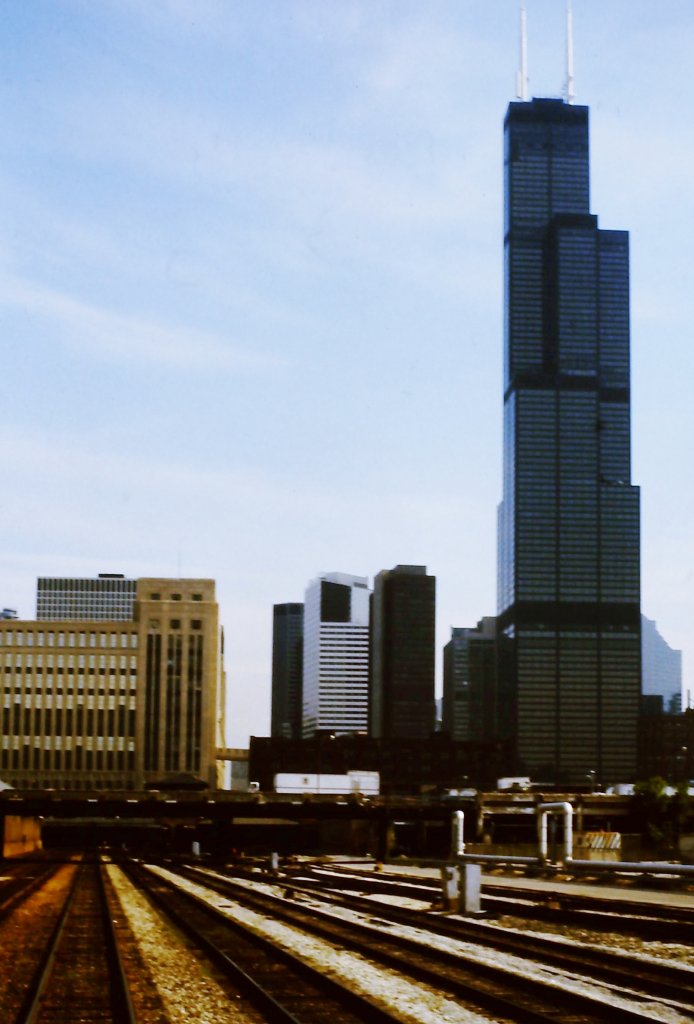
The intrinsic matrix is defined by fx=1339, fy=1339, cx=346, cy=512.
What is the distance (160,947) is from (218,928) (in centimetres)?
533

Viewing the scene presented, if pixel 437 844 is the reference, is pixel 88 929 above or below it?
above

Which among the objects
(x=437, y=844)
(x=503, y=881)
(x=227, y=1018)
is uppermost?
(x=227, y=1018)

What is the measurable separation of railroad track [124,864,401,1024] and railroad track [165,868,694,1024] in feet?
4.84

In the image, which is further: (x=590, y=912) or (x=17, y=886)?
(x=17, y=886)

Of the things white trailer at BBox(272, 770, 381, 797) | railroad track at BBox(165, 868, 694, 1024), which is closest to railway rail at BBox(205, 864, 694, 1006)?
railroad track at BBox(165, 868, 694, 1024)

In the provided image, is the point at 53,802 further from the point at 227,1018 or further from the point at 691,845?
the point at 227,1018

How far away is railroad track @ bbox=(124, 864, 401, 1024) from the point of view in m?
17.1

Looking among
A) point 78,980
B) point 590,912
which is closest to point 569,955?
point 78,980

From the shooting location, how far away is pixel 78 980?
852 inches

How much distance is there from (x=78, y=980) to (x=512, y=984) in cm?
703

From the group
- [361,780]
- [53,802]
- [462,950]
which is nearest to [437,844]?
[361,780]

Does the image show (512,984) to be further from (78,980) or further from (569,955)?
(78,980)

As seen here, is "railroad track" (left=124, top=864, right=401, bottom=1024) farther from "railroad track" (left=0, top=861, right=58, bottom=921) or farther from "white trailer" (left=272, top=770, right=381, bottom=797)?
"white trailer" (left=272, top=770, right=381, bottom=797)

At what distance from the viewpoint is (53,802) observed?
117125mm
